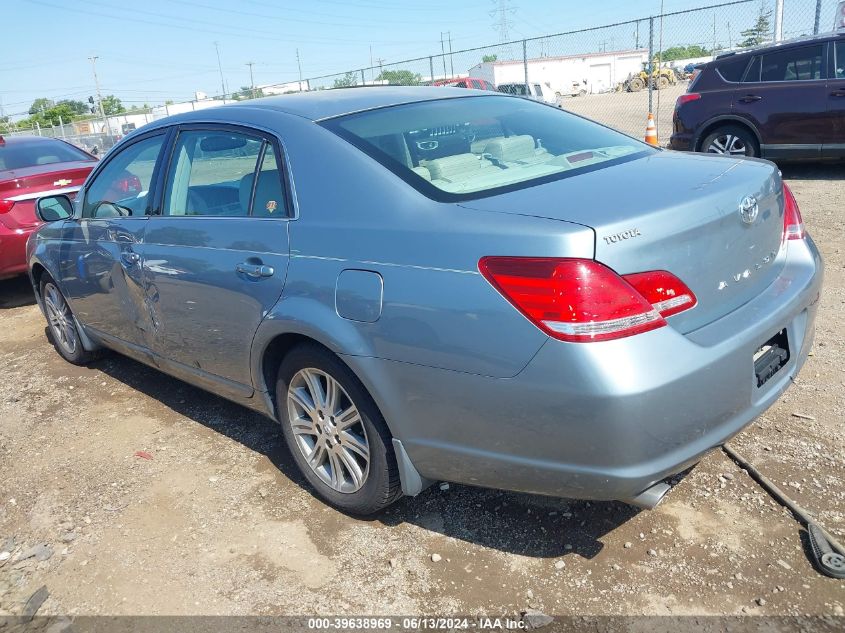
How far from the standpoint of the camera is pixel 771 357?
2.58 meters

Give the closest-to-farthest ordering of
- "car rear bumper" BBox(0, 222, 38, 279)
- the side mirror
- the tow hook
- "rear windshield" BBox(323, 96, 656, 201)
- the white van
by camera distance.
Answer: the tow hook < "rear windshield" BBox(323, 96, 656, 201) < the side mirror < "car rear bumper" BBox(0, 222, 38, 279) < the white van

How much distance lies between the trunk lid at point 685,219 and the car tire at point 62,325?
12.2 feet

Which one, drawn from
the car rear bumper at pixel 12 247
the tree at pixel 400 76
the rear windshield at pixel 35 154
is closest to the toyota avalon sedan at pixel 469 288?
the car rear bumper at pixel 12 247

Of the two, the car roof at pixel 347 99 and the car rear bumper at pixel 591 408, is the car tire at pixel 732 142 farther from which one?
the car rear bumper at pixel 591 408

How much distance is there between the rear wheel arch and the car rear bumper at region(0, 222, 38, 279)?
26.8 ft

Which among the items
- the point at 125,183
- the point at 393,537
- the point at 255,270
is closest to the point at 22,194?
the point at 125,183

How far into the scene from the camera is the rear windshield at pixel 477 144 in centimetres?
271

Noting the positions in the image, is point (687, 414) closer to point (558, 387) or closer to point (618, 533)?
point (558, 387)

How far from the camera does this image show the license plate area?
8.14ft

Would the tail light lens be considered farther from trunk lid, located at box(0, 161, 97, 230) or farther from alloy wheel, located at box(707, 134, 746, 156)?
alloy wheel, located at box(707, 134, 746, 156)

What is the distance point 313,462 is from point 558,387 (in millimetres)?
1394

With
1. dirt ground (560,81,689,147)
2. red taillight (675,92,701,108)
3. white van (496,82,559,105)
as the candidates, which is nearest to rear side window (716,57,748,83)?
red taillight (675,92,701,108)

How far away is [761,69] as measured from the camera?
9234 mm

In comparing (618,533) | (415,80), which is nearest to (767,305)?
(618,533)
